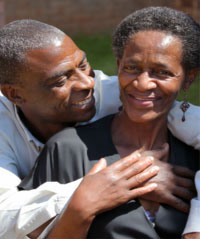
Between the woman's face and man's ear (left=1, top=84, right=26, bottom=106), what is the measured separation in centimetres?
76

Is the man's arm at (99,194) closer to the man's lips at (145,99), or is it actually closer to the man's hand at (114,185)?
the man's hand at (114,185)

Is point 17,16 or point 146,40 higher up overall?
point 146,40

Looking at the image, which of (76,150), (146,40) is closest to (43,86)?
(76,150)

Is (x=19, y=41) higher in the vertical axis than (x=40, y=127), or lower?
higher

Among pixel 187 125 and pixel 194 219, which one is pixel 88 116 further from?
pixel 194 219

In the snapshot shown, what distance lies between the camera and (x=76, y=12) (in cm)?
1035

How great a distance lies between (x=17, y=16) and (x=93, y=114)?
289 inches

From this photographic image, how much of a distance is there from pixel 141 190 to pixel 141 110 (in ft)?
1.61

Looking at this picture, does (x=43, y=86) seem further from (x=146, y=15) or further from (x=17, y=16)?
(x=17, y=16)

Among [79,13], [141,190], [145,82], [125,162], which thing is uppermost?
[145,82]

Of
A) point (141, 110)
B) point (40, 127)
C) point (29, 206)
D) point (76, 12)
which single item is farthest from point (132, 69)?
point (76, 12)

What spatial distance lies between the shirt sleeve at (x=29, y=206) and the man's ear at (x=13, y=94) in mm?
695

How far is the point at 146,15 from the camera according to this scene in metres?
2.98

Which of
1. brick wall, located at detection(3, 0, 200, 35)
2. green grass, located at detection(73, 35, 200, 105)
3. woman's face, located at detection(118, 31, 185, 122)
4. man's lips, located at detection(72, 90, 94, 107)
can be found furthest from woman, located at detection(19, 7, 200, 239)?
brick wall, located at detection(3, 0, 200, 35)
